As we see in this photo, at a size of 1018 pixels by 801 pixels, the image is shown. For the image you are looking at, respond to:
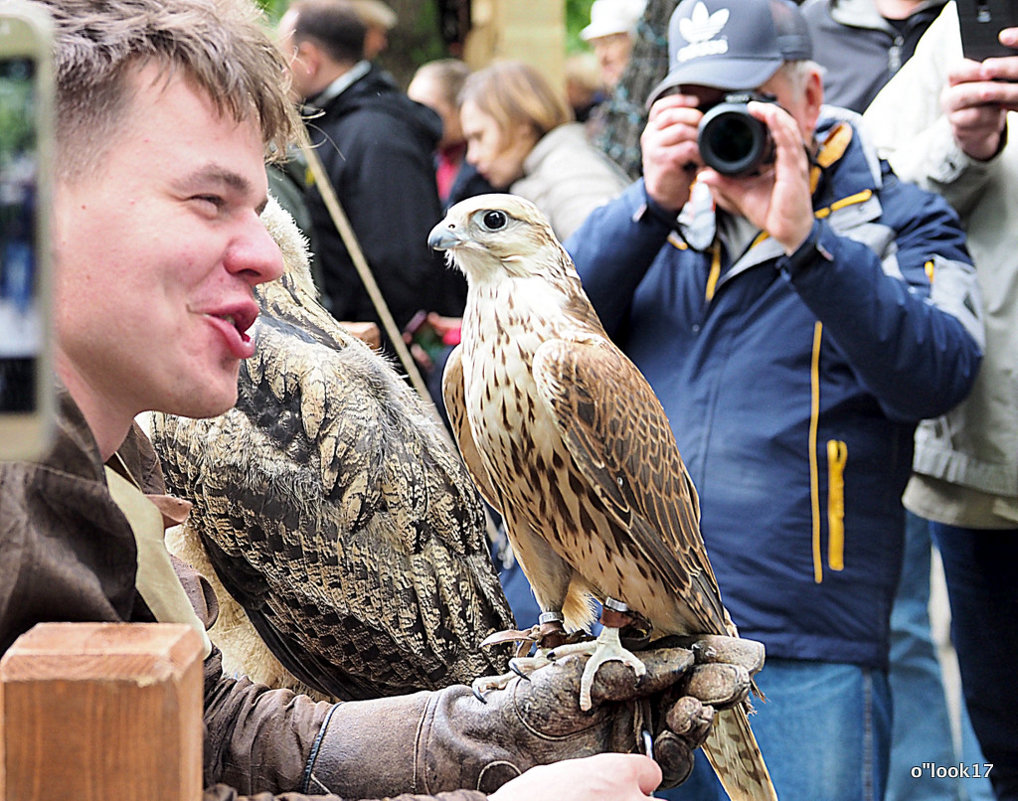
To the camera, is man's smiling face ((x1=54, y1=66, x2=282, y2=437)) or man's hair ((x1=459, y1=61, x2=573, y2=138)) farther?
man's hair ((x1=459, y1=61, x2=573, y2=138))

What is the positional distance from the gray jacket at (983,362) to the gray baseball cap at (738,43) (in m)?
0.51

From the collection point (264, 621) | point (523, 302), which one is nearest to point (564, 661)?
point (523, 302)

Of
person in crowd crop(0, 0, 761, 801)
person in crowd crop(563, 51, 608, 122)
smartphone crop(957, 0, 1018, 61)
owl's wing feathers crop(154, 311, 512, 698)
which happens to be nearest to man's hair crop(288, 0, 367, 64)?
person in crowd crop(563, 51, 608, 122)

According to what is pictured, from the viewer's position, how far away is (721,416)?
119 inches

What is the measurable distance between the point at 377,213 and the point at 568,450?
11.7 ft

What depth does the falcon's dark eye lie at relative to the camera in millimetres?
1927

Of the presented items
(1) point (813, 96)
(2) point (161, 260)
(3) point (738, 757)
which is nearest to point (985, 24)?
(1) point (813, 96)

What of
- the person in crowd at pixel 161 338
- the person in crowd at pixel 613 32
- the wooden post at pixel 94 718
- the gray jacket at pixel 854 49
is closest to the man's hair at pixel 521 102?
the person in crowd at pixel 613 32

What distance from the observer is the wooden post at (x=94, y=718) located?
107 centimetres

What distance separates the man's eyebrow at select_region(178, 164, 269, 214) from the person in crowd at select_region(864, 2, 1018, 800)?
2.03 meters

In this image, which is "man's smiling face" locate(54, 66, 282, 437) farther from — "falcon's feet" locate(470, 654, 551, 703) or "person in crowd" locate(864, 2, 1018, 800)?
"person in crowd" locate(864, 2, 1018, 800)

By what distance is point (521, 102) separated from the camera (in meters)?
5.24

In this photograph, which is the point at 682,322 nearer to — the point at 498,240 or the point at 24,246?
the point at 498,240

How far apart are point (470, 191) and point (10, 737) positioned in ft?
15.8
